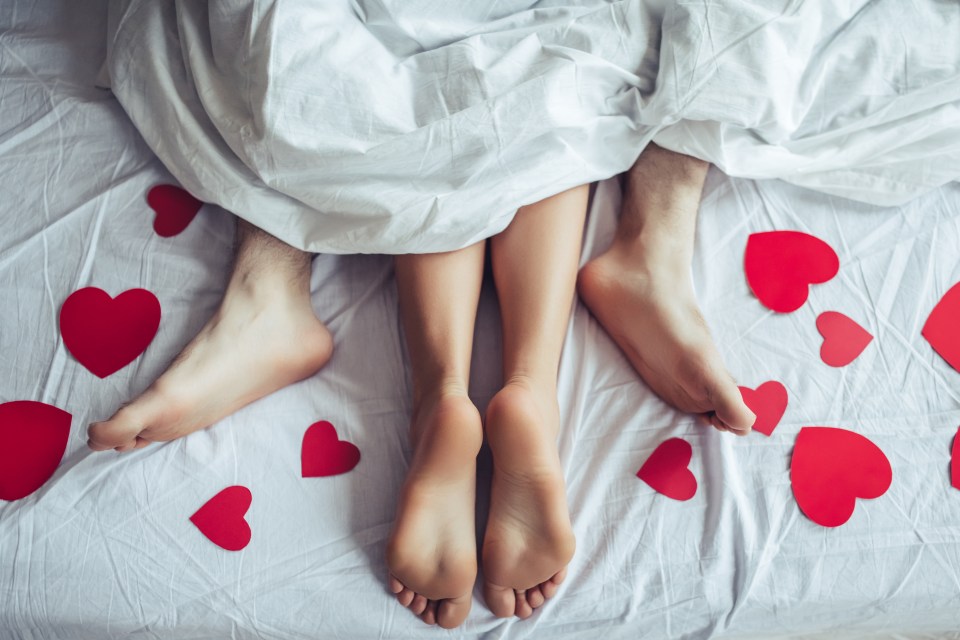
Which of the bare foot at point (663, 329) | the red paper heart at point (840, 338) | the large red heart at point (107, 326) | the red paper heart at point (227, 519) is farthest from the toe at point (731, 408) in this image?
the large red heart at point (107, 326)

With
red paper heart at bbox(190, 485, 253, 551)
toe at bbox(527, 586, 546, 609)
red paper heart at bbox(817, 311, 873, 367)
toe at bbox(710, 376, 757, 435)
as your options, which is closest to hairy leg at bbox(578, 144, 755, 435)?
toe at bbox(710, 376, 757, 435)

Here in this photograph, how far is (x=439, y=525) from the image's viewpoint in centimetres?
80

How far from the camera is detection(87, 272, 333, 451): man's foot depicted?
820 millimetres

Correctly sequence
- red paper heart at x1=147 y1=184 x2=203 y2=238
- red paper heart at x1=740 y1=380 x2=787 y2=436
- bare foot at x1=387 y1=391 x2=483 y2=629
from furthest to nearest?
1. red paper heart at x1=147 y1=184 x2=203 y2=238
2. red paper heart at x1=740 y1=380 x2=787 y2=436
3. bare foot at x1=387 y1=391 x2=483 y2=629

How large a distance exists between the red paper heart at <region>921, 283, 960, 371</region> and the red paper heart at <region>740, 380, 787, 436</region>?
21 cm

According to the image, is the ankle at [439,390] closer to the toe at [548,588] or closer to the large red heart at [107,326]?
the toe at [548,588]

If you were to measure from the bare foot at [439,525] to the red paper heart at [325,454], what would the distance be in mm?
97

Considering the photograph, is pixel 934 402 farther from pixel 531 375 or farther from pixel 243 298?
pixel 243 298

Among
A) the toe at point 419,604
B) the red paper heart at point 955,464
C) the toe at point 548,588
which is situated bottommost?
the toe at point 419,604

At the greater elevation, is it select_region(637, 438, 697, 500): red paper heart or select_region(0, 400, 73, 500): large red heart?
select_region(637, 438, 697, 500): red paper heart

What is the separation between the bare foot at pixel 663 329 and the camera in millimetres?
853

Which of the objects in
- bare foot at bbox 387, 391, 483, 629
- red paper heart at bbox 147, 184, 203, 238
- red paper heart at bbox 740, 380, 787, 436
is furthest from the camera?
red paper heart at bbox 147, 184, 203, 238

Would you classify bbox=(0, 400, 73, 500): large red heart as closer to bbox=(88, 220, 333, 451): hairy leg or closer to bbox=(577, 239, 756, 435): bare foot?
bbox=(88, 220, 333, 451): hairy leg

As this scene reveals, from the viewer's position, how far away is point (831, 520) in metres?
0.85
